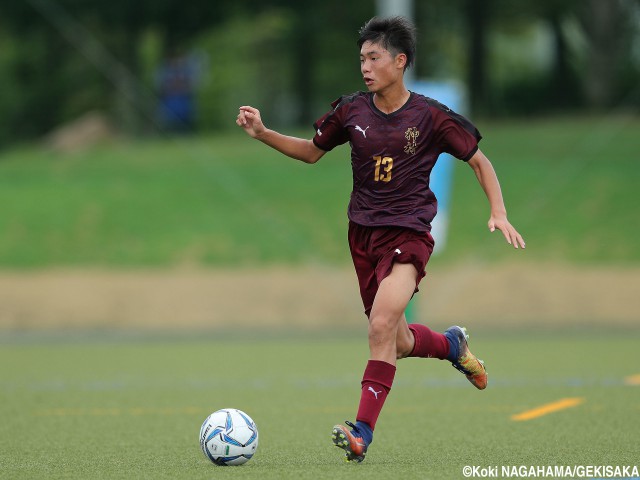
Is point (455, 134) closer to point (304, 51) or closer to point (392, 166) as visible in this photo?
point (392, 166)

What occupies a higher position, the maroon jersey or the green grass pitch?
the maroon jersey

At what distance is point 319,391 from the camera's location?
11.5m

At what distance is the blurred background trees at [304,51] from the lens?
36219 millimetres

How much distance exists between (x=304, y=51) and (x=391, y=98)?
36.0m

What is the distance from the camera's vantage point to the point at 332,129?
750 cm

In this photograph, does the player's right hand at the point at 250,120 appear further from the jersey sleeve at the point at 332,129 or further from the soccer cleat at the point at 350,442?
the soccer cleat at the point at 350,442

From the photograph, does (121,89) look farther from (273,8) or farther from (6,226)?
(6,226)

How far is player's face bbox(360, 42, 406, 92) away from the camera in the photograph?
7.19 m

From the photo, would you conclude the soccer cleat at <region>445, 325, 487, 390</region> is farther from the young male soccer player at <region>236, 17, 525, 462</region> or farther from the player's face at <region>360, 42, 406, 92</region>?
the player's face at <region>360, 42, 406, 92</region>

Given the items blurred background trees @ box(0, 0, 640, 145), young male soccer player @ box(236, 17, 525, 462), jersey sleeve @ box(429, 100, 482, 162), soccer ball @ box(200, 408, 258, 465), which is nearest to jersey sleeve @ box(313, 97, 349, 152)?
young male soccer player @ box(236, 17, 525, 462)

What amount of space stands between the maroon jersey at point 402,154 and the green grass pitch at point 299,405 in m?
1.29

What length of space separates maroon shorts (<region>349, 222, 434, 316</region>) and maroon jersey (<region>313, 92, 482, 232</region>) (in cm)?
6

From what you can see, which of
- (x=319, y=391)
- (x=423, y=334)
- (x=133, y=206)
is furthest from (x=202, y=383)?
(x=133, y=206)

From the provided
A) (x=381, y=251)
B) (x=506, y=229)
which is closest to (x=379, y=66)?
(x=381, y=251)
